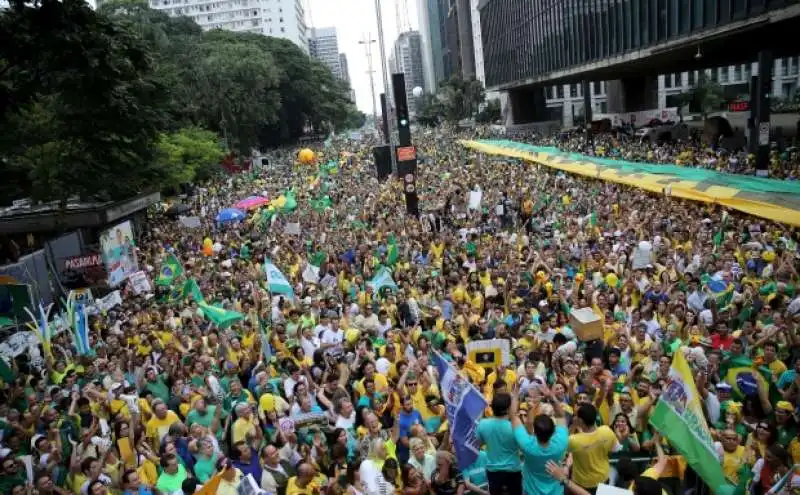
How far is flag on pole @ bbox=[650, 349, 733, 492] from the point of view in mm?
4758

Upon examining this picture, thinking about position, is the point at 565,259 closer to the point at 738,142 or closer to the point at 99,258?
the point at 99,258

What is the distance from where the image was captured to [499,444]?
497 centimetres

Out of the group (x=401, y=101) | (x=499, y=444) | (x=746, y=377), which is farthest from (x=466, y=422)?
(x=401, y=101)

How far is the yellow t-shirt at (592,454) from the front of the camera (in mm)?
4891

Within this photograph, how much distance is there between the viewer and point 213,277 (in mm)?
15633

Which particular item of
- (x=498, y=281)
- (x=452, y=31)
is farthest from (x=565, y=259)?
(x=452, y=31)

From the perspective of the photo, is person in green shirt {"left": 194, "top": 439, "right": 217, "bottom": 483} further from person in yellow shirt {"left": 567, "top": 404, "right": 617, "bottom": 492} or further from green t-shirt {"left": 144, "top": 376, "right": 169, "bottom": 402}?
person in yellow shirt {"left": 567, "top": 404, "right": 617, "bottom": 492}

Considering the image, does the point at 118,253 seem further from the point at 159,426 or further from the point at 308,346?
the point at 159,426

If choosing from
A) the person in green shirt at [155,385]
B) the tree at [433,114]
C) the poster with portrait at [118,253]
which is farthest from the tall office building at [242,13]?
the person in green shirt at [155,385]

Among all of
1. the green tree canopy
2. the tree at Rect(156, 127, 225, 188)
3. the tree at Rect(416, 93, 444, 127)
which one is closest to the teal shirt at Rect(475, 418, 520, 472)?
the green tree canopy

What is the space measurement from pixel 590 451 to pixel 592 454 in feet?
0.10

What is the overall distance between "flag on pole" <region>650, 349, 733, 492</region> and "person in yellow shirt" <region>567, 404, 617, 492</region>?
483 millimetres

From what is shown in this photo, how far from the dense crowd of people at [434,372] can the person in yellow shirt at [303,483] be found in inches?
0.7

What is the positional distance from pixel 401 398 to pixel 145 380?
151 inches
